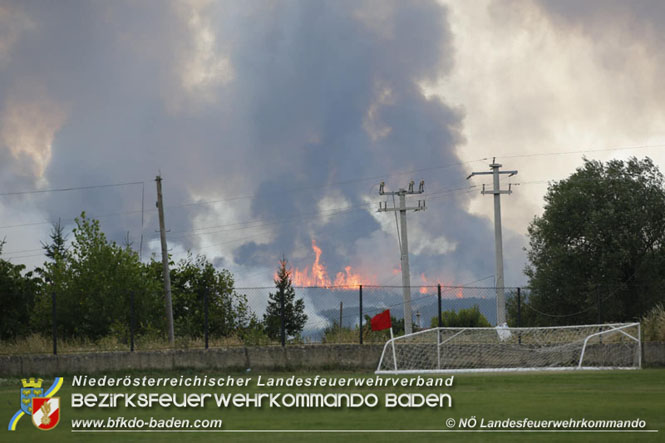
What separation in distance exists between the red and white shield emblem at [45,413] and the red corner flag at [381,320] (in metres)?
12.7

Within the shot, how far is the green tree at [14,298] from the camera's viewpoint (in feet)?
136

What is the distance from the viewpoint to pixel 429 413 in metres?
11.9

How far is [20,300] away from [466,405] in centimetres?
3520

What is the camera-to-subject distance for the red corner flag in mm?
24484

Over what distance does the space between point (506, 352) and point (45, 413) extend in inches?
611

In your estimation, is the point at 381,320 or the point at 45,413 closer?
the point at 45,413

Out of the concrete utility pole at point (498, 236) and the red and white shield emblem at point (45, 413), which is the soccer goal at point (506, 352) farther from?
the concrete utility pole at point (498, 236)

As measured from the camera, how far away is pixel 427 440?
940 centimetres

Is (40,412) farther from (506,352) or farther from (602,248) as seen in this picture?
(602,248)

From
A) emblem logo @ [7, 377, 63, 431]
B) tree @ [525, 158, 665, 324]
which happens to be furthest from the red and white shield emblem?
tree @ [525, 158, 665, 324]

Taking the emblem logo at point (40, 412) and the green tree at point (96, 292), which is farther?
the green tree at point (96, 292)

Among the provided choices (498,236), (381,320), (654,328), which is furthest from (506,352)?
(498,236)

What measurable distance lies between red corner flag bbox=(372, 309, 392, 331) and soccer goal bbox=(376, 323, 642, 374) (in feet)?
2.06

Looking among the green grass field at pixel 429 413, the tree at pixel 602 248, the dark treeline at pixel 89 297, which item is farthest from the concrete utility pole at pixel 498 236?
the green grass field at pixel 429 413
